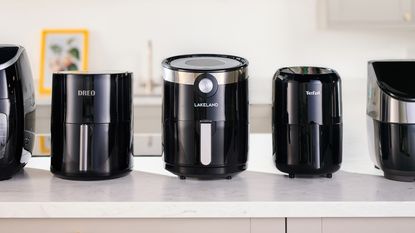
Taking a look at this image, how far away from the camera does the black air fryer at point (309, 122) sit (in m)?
1.06

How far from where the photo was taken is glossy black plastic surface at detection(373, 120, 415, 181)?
1.03 m

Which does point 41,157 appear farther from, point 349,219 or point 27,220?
point 349,219

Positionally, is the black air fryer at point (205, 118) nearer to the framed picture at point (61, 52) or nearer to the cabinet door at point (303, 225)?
the cabinet door at point (303, 225)

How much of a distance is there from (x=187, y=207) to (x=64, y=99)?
1.05 ft

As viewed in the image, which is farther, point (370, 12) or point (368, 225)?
point (370, 12)

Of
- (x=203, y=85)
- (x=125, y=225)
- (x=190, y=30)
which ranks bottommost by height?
(x=125, y=225)

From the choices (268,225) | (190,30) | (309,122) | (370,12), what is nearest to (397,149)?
(309,122)

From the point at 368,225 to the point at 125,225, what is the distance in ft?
1.26

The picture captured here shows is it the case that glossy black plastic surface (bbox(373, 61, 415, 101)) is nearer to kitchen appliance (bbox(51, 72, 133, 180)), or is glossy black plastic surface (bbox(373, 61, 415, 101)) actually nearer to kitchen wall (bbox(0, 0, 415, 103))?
kitchen appliance (bbox(51, 72, 133, 180))

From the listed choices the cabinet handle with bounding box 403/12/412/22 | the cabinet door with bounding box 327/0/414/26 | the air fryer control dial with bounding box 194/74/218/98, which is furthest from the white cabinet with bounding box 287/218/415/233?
the cabinet handle with bounding box 403/12/412/22

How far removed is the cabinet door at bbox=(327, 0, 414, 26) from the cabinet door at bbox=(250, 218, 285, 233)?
279 cm

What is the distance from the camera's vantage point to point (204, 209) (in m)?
0.92

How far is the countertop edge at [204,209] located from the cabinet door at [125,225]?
2 cm

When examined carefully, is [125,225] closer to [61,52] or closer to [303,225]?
[303,225]
